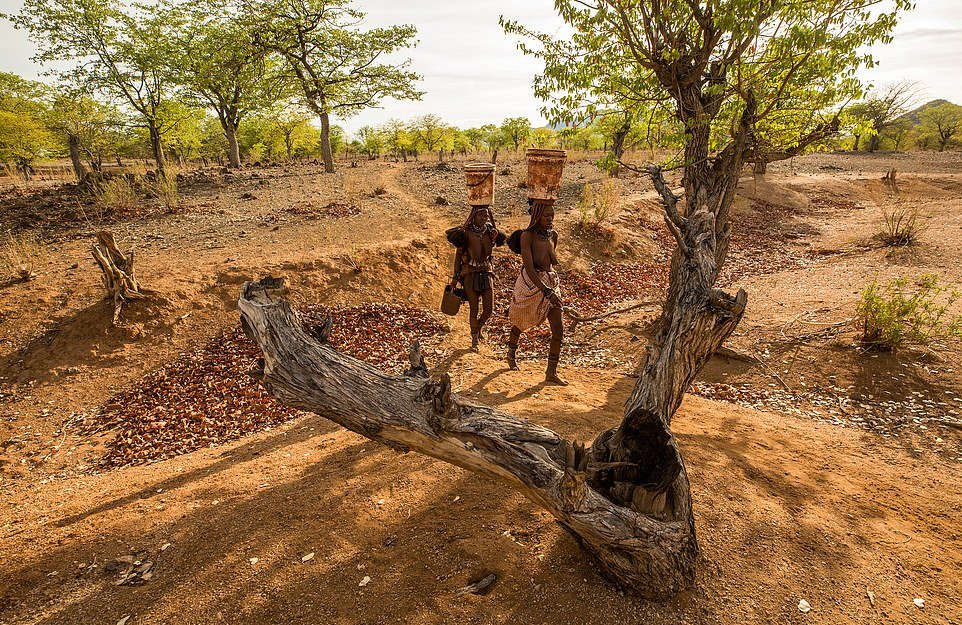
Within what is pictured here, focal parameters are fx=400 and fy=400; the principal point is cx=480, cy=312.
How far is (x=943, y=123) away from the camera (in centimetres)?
4194

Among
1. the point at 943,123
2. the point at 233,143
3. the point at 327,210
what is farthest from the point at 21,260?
→ the point at 943,123

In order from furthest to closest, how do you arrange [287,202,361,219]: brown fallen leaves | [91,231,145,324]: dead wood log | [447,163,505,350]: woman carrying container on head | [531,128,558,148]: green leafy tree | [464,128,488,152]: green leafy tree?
1. [464,128,488,152]: green leafy tree
2. [531,128,558,148]: green leafy tree
3. [287,202,361,219]: brown fallen leaves
4. [91,231,145,324]: dead wood log
5. [447,163,505,350]: woman carrying container on head

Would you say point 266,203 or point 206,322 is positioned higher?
point 266,203

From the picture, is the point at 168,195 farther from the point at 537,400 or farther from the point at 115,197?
the point at 537,400

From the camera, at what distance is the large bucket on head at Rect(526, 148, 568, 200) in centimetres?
511

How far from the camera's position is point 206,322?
24.2ft

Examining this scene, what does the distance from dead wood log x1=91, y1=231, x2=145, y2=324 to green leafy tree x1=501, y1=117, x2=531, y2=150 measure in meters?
42.7

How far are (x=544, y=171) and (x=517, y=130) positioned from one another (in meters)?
44.7

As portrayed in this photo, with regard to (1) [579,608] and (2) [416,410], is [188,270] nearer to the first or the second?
(2) [416,410]

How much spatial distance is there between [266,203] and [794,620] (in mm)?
16710

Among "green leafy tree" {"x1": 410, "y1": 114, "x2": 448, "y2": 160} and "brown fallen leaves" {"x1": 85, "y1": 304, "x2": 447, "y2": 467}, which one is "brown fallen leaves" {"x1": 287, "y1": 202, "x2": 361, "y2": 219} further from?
"green leafy tree" {"x1": 410, "y1": 114, "x2": 448, "y2": 160}

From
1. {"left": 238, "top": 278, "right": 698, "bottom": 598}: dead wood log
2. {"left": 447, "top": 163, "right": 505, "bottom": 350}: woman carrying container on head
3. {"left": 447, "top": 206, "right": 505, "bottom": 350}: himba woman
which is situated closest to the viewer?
{"left": 238, "top": 278, "right": 698, "bottom": 598}: dead wood log

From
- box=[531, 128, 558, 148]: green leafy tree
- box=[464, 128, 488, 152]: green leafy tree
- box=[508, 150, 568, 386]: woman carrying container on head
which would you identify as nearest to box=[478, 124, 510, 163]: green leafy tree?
box=[464, 128, 488, 152]: green leafy tree

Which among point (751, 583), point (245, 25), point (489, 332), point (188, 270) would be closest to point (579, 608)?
point (751, 583)
